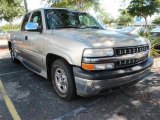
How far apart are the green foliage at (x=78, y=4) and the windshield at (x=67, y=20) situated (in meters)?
7.63

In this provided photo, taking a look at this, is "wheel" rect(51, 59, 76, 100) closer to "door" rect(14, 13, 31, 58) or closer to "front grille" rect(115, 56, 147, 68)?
"front grille" rect(115, 56, 147, 68)

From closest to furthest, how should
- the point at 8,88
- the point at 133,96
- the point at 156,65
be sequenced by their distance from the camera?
the point at 133,96 → the point at 8,88 → the point at 156,65

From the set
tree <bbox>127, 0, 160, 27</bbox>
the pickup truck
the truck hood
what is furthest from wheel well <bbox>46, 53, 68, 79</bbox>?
tree <bbox>127, 0, 160, 27</bbox>

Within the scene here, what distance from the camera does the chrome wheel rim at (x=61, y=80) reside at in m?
4.38

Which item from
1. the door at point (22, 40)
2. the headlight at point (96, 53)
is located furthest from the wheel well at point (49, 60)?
the door at point (22, 40)

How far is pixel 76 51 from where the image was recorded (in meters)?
3.87

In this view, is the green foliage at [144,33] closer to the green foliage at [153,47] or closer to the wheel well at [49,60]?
the green foliage at [153,47]

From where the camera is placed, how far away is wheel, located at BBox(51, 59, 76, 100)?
413 cm

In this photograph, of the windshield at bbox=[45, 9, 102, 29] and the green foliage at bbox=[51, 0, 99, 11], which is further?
the green foliage at bbox=[51, 0, 99, 11]

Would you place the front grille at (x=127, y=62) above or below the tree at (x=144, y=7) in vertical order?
below

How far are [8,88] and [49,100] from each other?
4.43ft

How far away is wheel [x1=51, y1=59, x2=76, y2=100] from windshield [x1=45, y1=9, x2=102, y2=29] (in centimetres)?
101

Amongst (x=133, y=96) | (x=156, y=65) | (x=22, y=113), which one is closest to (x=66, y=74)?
(x=22, y=113)

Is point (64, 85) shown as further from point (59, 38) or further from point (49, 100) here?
point (59, 38)
